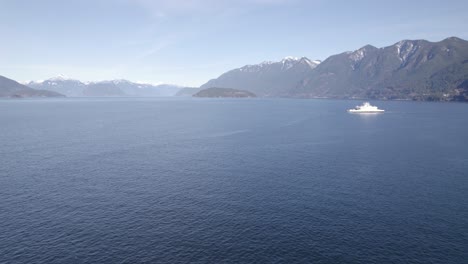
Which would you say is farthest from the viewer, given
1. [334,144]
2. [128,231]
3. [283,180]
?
[334,144]

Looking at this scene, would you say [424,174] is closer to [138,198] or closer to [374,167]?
[374,167]

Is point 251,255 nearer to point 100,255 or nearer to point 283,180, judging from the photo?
point 100,255

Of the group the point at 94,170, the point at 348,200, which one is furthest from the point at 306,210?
the point at 94,170

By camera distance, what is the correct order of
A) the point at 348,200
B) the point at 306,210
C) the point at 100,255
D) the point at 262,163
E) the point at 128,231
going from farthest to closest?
1. the point at 262,163
2. the point at 348,200
3. the point at 306,210
4. the point at 128,231
5. the point at 100,255

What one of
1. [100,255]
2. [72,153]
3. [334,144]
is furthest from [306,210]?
[72,153]

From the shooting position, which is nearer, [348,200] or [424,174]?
[348,200]

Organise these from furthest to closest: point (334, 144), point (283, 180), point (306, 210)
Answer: point (334, 144) → point (283, 180) → point (306, 210)
